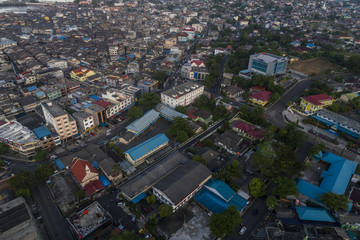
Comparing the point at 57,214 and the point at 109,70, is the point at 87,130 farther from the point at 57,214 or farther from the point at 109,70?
the point at 109,70

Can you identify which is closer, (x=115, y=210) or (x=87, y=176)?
(x=115, y=210)

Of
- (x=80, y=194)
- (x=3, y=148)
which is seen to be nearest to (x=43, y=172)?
(x=80, y=194)

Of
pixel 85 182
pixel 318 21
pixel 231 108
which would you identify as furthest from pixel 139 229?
pixel 318 21

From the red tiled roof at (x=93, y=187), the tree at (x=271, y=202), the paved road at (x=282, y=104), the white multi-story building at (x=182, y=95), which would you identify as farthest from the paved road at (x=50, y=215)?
the paved road at (x=282, y=104)

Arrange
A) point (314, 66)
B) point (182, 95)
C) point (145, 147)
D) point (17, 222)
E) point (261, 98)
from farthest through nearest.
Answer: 1. point (314, 66)
2. point (261, 98)
3. point (182, 95)
4. point (145, 147)
5. point (17, 222)

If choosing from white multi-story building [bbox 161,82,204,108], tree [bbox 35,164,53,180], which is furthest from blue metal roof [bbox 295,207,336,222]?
tree [bbox 35,164,53,180]

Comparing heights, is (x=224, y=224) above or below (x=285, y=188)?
above

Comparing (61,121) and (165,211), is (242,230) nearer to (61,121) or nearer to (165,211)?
(165,211)
